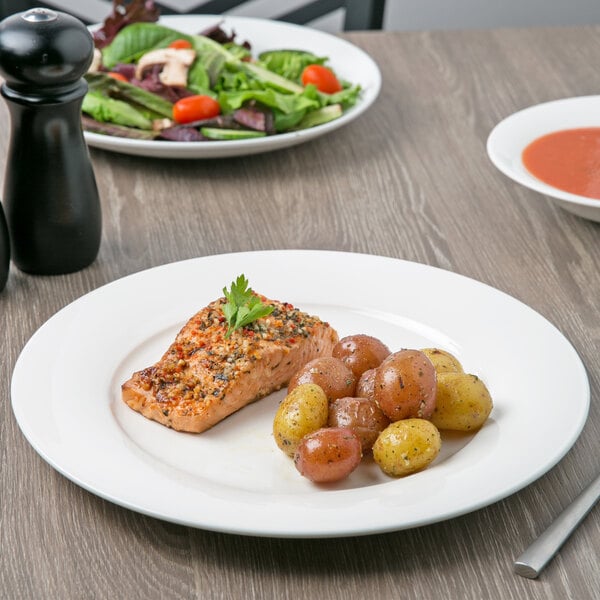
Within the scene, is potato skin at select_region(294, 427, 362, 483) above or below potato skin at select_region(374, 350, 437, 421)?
below

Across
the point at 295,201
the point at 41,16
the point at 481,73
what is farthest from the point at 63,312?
the point at 481,73

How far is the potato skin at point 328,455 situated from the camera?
106 cm

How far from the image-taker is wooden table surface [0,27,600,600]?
1005 millimetres

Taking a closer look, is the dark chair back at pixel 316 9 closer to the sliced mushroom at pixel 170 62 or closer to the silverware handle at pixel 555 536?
the sliced mushroom at pixel 170 62

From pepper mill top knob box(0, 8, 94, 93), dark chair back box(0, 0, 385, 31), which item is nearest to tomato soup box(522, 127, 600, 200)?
→ pepper mill top knob box(0, 8, 94, 93)

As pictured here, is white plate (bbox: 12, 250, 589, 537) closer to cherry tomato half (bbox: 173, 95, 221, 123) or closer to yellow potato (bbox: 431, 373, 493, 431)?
yellow potato (bbox: 431, 373, 493, 431)

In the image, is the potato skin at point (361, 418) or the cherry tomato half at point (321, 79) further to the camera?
the cherry tomato half at point (321, 79)

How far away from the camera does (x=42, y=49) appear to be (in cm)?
138

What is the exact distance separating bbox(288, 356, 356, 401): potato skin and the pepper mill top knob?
0.59 meters

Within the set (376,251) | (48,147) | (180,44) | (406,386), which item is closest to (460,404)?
(406,386)

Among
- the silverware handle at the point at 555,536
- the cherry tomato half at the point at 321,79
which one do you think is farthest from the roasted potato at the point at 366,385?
the cherry tomato half at the point at 321,79

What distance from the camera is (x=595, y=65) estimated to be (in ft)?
8.30

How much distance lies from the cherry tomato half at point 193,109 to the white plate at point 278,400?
58 centimetres

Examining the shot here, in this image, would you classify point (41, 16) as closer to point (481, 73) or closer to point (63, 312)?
point (63, 312)
